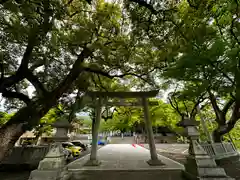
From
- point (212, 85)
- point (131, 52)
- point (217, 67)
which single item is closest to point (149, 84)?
point (131, 52)

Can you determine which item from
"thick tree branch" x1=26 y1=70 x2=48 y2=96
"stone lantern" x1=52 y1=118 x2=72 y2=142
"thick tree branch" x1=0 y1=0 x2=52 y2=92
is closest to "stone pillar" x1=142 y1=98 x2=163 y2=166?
"stone lantern" x1=52 y1=118 x2=72 y2=142

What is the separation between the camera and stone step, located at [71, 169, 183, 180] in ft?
15.1

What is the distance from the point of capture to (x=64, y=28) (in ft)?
16.6

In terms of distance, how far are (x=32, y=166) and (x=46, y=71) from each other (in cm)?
394

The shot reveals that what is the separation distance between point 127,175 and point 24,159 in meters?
4.33

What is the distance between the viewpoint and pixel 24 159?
5742 mm

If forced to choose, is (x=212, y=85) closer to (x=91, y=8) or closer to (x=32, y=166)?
(x=91, y=8)

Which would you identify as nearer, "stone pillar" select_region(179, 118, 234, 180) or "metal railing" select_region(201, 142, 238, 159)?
"stone pillar" select_region(179, 118, 234, 180)

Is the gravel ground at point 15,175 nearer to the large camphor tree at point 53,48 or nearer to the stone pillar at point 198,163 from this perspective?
the large camphor tree at point 53,48

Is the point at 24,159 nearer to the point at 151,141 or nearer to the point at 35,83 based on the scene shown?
the point at 35,83

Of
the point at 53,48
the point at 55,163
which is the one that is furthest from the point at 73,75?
the point at 55,163

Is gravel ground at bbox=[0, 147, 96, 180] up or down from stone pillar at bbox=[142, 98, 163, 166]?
down

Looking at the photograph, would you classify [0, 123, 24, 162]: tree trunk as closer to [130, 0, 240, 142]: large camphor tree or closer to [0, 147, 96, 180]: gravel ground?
[0, 147, 96, 180]: gravel ground

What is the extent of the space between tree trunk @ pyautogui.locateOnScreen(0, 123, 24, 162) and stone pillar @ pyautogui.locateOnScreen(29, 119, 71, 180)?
1067 millimetres
